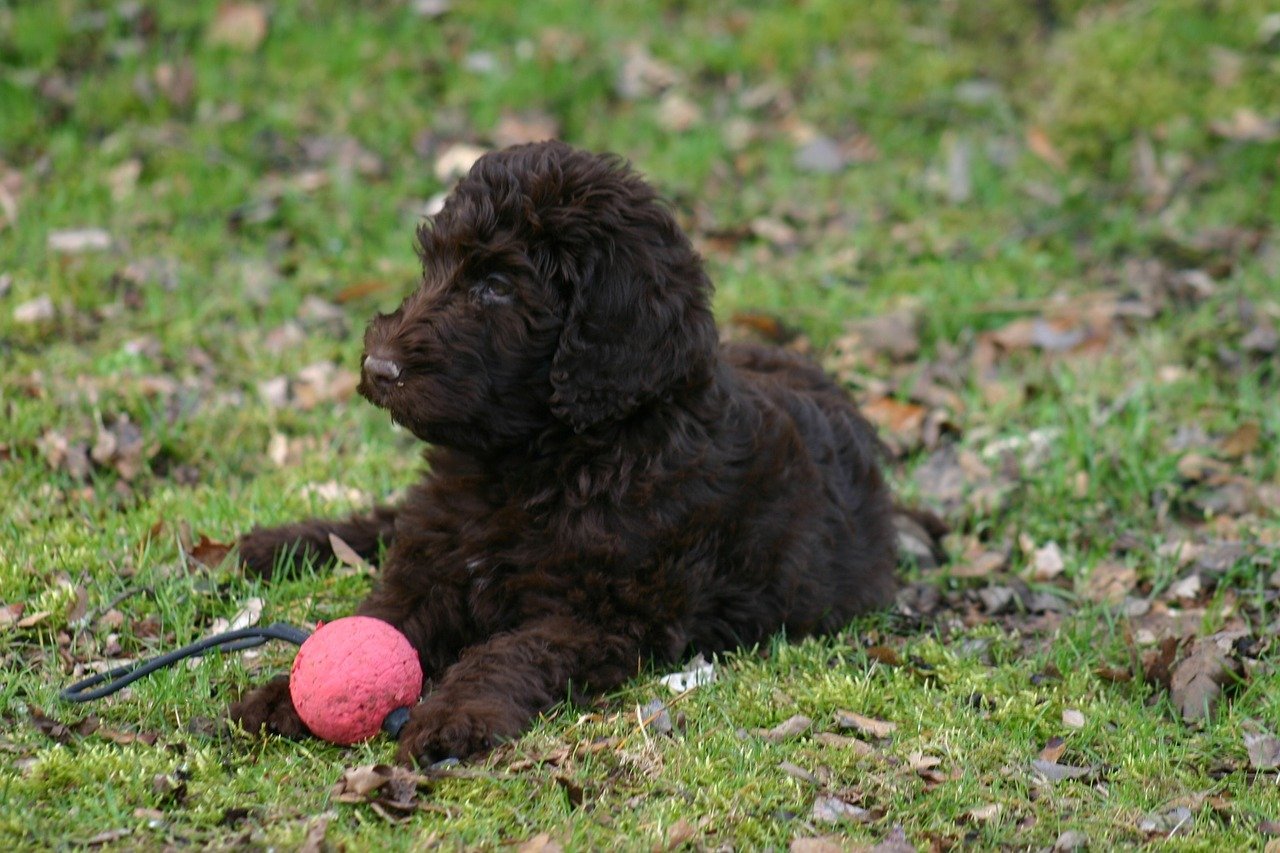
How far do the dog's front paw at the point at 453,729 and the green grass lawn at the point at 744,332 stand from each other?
0.29 ft

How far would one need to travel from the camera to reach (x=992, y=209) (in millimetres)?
8312

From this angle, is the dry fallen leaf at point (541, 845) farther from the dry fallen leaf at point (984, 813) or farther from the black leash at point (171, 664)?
the dry fallen leaf at point (984, 813)

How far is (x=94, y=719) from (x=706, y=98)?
6.71 m

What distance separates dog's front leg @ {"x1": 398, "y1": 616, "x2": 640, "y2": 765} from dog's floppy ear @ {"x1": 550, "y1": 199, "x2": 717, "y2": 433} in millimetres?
570

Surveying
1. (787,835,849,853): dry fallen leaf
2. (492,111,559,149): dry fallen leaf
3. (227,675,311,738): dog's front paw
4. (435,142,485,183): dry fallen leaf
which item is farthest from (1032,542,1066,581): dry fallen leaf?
(492,111,559,149): dry fallen leaf

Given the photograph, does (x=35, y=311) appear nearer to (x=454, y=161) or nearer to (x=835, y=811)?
(x=454, y=161)

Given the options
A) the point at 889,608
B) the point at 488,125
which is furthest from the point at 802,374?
the point at 488,125

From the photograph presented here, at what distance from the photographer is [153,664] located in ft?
12.1

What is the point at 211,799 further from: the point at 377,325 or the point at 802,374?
the point at 802,374

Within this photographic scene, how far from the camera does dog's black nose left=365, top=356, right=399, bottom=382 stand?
3.68 metres

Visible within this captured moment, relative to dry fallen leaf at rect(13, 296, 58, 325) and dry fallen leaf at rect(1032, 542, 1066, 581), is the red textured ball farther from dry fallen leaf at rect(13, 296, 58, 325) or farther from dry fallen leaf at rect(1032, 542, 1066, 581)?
dry fallen leaf at rect(13, 296, 58, 325)

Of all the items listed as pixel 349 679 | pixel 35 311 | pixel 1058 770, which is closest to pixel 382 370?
pixel 349 679

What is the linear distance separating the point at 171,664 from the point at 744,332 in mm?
3747

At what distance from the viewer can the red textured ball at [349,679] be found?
349 centimetres
